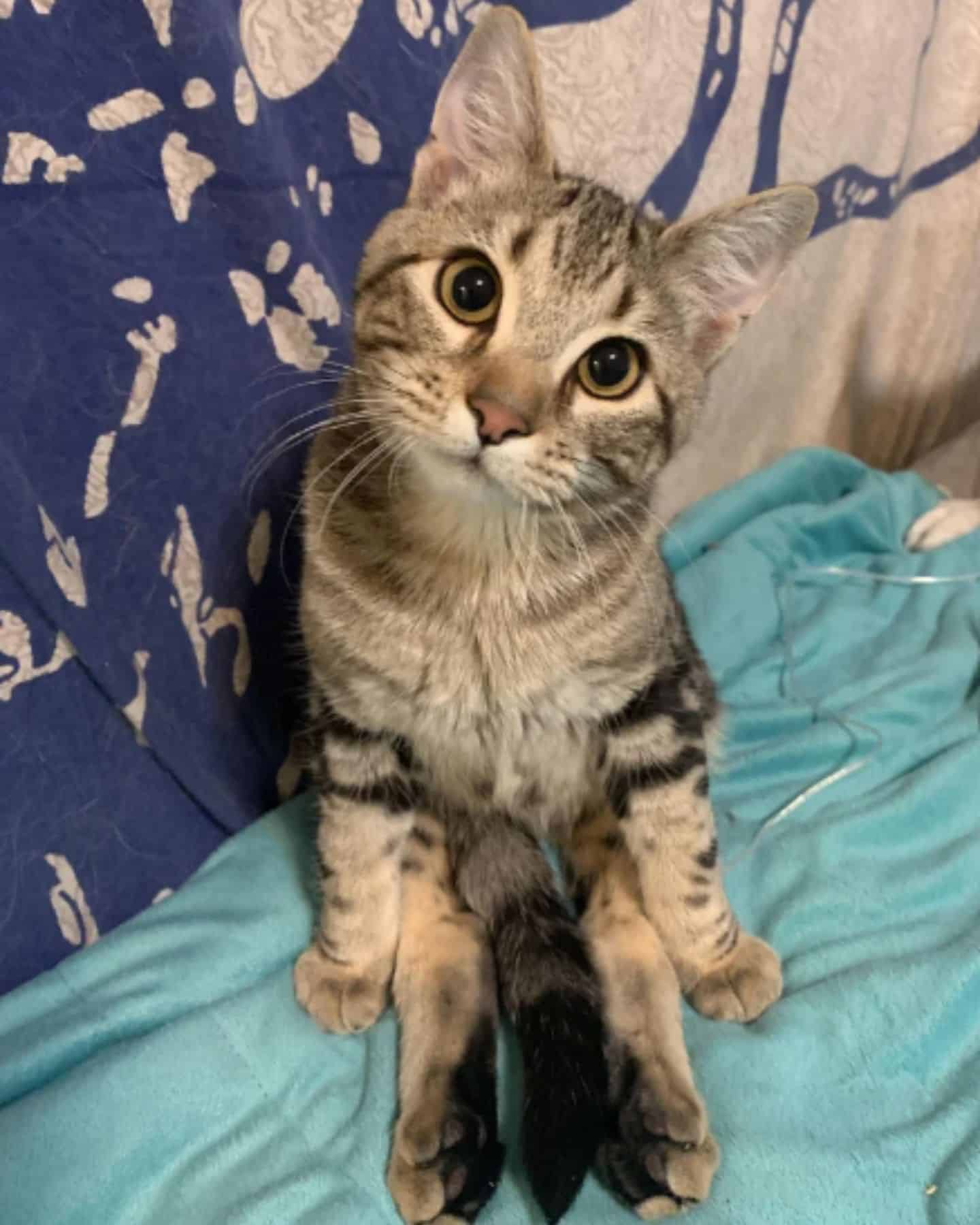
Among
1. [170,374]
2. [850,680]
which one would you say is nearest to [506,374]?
[170,374]

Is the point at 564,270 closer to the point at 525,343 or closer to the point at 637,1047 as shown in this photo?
the point at 525,343

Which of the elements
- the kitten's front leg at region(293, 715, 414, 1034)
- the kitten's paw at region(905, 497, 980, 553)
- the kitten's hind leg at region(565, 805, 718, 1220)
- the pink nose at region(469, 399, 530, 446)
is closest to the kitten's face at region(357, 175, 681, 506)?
the pink nose at region(469, 399, 530, 446)

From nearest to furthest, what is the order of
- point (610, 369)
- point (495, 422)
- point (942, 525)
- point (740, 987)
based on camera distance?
point (495, 422), point (610, 369), point (740, 987), point (942, 525)

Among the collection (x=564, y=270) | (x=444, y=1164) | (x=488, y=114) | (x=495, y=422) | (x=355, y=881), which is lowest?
(x=444, y=1164)

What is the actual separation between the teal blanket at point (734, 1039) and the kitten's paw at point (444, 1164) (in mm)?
23

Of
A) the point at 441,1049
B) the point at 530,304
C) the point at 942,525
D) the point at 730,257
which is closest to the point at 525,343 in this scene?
the point at 530,304

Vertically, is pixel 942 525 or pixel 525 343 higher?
pixel 525 343

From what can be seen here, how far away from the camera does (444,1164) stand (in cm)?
82

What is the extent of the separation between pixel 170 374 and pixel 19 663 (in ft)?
1.04

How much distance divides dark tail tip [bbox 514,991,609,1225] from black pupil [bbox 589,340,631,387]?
55 centimetres

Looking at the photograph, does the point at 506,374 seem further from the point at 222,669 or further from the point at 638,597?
the point at 222,669

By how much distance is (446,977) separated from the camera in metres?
0.96

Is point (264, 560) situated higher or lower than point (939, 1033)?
higher

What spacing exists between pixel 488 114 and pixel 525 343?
26 cm
